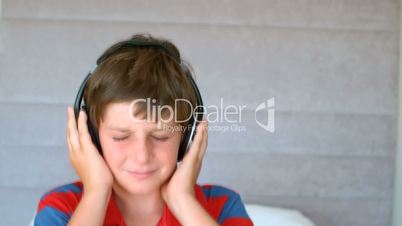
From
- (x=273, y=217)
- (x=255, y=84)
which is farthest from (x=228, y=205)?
(x=255, y=84)

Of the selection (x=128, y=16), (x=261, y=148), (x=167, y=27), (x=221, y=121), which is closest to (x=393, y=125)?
(x=261, y=148)

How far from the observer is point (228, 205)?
117 centimetres

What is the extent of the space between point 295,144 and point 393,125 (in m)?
0.43

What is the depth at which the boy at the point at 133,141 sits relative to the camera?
1.03 metres

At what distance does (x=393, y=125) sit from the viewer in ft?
6.97

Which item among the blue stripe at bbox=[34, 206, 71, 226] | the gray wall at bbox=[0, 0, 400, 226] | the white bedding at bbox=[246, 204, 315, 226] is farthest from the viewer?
the gray wall at bbox=[0, 0, 400, 226]

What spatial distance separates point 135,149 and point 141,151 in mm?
21

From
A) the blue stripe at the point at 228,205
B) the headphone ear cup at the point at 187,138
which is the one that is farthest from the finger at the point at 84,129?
the blue stripe at the point at 228,205

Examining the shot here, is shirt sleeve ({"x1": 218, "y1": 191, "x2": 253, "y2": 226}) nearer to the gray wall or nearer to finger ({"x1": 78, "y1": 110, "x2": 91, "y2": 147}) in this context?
finger ({"x1": 78, "y1": 110, "x2": 91, "y2": 147})

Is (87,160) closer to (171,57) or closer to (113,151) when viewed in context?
(113,151)

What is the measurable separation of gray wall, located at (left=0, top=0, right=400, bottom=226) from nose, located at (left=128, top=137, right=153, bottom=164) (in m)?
1.06

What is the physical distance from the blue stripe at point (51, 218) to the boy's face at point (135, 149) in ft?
0.45

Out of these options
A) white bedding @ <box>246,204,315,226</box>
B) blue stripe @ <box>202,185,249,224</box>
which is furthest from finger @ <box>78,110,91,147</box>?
white bedding @ <box>246,204,315,226</box>

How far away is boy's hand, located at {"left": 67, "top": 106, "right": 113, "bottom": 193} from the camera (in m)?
1.04
